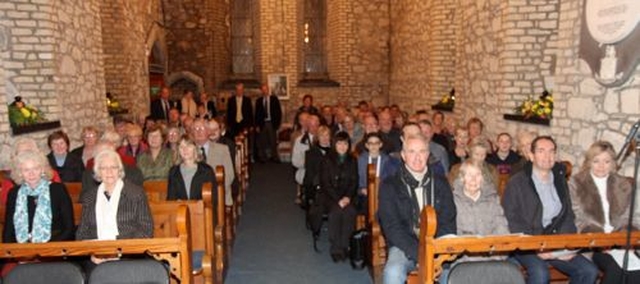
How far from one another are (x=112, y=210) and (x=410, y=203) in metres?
2.25

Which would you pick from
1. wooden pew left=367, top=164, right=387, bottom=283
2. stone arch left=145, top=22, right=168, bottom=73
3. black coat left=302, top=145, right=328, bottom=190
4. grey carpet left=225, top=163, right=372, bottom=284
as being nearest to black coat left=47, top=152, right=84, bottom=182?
grey carpet left=225, top=163, right=372, bottom=284

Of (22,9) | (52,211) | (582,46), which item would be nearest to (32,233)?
(52,211)

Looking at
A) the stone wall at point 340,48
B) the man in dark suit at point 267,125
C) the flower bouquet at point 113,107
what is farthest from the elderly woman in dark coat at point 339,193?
the stone wall at point 340,48

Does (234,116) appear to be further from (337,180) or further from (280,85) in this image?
(337,180)

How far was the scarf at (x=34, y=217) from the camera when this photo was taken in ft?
13.0

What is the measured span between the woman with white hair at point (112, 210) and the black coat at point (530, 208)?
111 inches

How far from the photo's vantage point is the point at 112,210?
3928 millimetres

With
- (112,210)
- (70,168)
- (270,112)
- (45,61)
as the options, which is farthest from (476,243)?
(270,112)

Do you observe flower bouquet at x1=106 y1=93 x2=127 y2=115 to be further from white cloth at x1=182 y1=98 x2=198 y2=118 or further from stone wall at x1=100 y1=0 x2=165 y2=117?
white cloth at x1=182 y1=98 x2=198 y2=118

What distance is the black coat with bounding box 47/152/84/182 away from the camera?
19.1 ft

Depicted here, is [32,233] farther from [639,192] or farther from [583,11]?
[583,11]

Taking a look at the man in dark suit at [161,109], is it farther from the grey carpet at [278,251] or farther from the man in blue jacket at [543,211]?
the man in blue jacket at [543,211]

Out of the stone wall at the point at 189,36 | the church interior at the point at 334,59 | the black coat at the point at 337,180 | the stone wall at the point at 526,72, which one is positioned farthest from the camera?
the stone wall at the point at 189,36

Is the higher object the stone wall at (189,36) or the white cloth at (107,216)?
the stone wall at (189,36)
